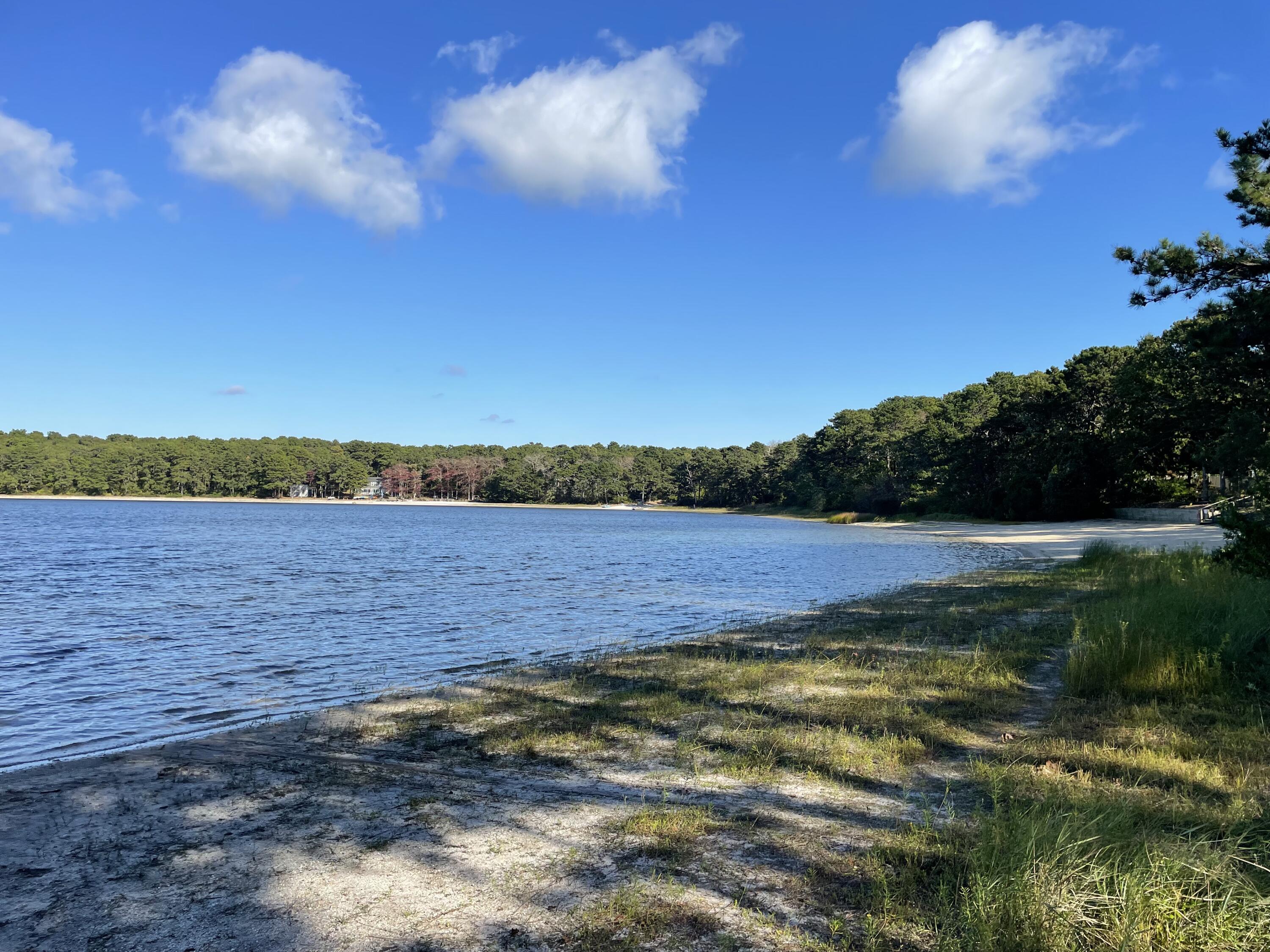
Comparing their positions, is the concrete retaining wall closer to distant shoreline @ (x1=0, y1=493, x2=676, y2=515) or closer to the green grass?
the green grass

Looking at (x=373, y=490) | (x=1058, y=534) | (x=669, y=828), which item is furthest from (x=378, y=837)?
(x=373, y=490)

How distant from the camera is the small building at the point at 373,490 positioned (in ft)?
580

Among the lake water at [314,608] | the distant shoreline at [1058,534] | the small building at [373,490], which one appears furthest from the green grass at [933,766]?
the small building at [373,490]

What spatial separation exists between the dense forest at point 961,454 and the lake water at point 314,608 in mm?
10590

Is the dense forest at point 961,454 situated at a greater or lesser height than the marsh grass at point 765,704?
greater

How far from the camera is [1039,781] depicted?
530 centimetres

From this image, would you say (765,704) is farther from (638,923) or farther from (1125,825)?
(638,923)

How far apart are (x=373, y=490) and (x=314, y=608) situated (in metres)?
171

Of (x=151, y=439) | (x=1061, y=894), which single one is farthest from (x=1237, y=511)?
(x=151, y=439)

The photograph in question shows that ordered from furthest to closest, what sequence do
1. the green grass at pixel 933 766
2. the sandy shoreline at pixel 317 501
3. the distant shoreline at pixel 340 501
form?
the sandy shoreline at pixel 317 501 < the distant shoreline at pixel 340 501 < the green grass at pixel 933 766

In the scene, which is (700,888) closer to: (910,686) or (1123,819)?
(1123,819)

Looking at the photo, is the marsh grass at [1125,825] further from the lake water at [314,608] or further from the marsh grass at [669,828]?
the lake water at [314,608]

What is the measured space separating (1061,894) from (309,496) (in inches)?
7248

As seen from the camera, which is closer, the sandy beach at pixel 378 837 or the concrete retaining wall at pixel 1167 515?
the sandy beach at pixel 378 837
